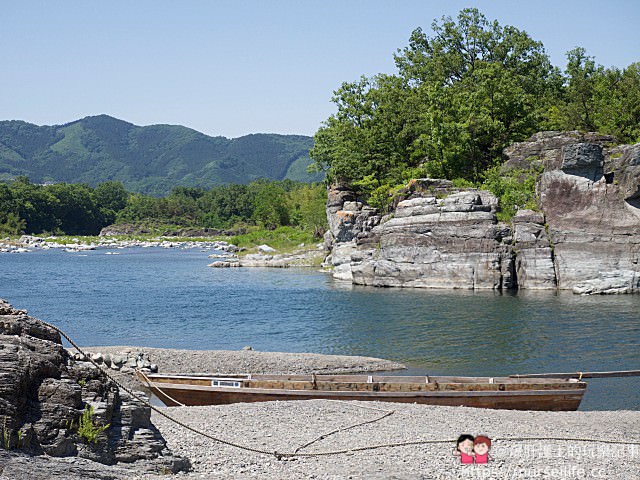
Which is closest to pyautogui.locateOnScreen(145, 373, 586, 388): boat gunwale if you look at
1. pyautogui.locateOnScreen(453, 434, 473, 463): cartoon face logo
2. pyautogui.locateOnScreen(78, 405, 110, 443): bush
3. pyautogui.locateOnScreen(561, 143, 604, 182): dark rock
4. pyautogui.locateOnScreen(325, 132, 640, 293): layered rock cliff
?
pyautogui.locateOnScreen(453, 434, 473, 463): cartoon face logo

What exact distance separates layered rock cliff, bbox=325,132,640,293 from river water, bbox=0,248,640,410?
6.50 feet

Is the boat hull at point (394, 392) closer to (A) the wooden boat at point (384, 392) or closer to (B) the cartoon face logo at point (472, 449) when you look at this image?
(A) the wooden boat at point (384, 392)

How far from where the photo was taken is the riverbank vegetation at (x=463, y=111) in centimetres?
6391

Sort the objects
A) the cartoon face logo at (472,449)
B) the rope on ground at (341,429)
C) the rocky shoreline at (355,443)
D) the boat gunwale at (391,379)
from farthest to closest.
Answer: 1. the boat gunwale at (391,379)
2. the rope on ground at (341,429)
3. the cartoon face logo at (472,449)
4. the rocky shoreline at (355,443)

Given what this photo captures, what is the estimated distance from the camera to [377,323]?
36.7m

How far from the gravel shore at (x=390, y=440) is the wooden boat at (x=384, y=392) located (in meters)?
0.58

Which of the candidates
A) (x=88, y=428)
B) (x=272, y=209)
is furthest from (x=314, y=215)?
(x=88, y=428)

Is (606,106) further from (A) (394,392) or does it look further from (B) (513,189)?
(A) (394,392)

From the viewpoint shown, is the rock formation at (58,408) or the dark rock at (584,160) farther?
the dark rock at (584,160)

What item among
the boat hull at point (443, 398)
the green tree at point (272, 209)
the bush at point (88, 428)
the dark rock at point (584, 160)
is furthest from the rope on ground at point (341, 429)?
the green tree at point (272, 209)

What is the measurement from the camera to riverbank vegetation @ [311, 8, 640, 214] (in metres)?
63.9

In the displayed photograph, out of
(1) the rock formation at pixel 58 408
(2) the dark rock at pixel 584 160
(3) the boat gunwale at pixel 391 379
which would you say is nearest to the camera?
(1) the rock formation at pixel 58 408

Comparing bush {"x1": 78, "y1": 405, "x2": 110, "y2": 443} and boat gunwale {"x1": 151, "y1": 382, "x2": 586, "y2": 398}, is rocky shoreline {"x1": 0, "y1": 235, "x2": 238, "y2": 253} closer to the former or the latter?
boat gunwale {"x1": 151, "y1": 382, "x2": 586, "y2": 398}

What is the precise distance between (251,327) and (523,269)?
21086mm
